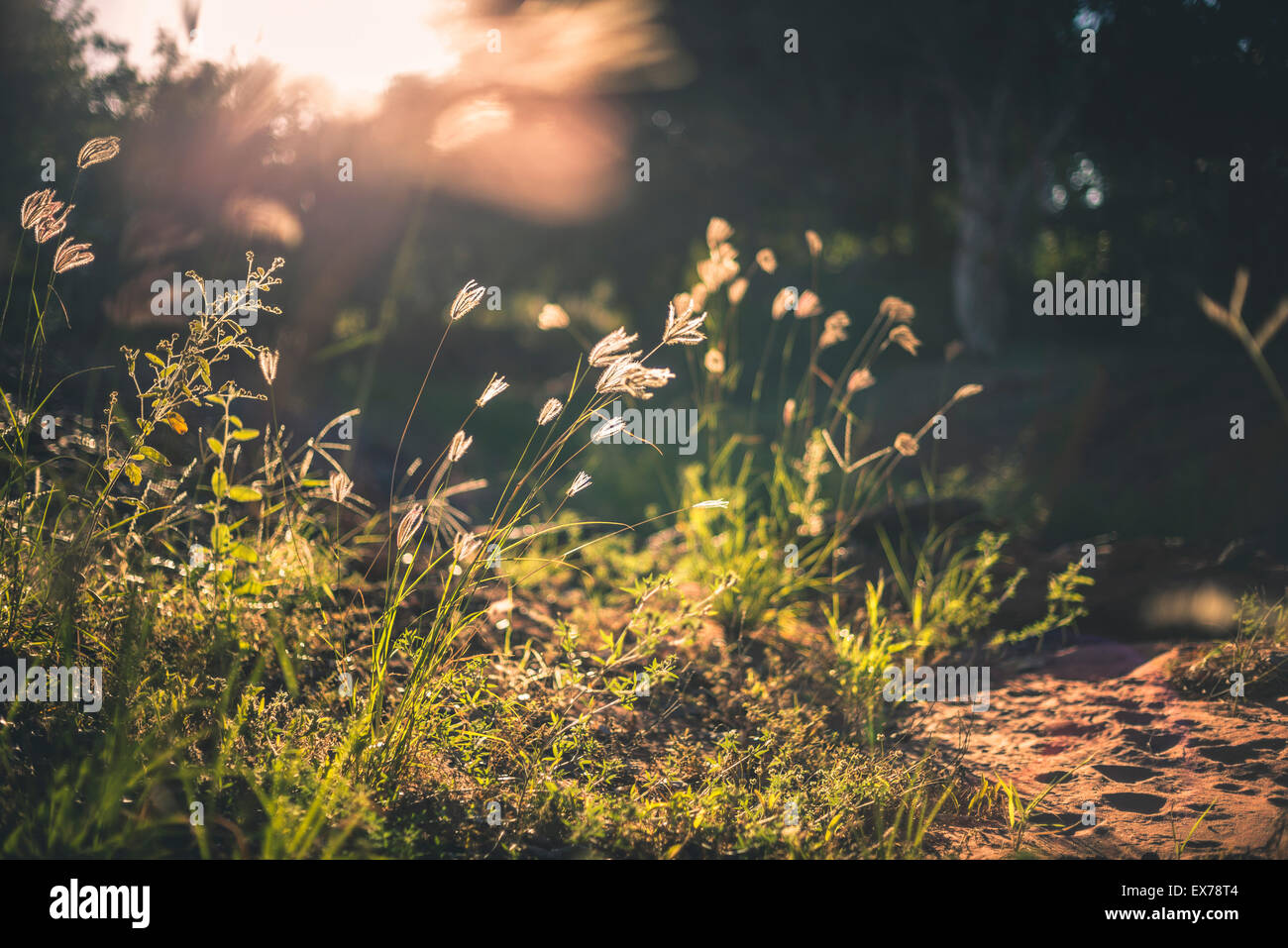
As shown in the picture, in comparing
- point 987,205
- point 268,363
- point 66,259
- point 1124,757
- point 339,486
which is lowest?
point 1124,757

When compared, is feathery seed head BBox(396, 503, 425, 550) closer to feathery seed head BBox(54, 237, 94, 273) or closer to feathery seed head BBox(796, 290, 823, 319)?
feathery seed head BBox(54, 237, 94, 273)

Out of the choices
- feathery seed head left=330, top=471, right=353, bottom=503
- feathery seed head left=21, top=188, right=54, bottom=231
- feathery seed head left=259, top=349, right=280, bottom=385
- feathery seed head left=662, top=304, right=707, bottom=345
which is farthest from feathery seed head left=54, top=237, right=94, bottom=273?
feathery seed head left=662, top=304, right=707, bottom=345

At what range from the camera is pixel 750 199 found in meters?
12.6

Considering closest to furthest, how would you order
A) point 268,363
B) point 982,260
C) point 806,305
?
1. point 268,363
2. point 806,305
3. point 982,260

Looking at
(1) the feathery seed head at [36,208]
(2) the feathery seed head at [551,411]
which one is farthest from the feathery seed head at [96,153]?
(2) the feathery seed head at [551,411]

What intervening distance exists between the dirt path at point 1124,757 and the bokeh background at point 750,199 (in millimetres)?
2234

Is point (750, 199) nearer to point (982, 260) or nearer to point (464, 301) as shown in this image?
point (982, 260)

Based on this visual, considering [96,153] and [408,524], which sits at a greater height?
[96,153]

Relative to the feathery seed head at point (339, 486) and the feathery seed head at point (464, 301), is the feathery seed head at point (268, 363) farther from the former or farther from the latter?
the feathery seed head at point (464, 301)

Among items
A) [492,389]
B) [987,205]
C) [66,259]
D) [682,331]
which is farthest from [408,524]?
[987,205]

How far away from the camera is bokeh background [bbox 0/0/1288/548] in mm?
4789

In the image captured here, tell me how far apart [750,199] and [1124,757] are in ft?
37.8

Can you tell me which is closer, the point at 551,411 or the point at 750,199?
the point at 551,411

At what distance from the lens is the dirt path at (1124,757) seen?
2029mm
